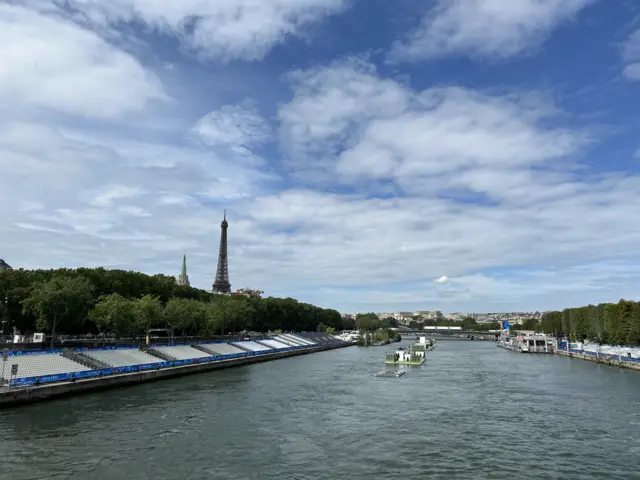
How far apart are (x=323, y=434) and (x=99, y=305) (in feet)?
152

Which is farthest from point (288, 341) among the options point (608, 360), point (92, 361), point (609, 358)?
point (92, 361)

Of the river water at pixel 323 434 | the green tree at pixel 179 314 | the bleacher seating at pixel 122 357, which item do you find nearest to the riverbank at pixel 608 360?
the river water at pixel 323 434

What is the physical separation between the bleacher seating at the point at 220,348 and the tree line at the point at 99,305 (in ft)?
20.3

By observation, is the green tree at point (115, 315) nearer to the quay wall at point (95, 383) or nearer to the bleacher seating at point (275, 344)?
the quay wall at point (95, 383)

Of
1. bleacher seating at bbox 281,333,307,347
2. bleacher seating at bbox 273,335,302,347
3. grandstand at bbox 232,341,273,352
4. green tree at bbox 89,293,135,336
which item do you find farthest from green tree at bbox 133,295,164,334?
bleacher seating at bbox 281,333,307,347

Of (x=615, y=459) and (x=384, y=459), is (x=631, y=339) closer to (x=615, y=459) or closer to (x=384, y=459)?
(x=615, y=459)

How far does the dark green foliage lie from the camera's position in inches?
3533

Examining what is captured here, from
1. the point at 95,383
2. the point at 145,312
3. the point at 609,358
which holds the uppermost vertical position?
the point at 145,312

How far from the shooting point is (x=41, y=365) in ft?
141

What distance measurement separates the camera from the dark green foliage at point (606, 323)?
294 feet

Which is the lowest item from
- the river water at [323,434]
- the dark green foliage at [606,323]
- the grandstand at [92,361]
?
the river water at [323,434]

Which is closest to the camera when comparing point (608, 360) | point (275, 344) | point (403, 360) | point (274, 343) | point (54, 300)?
point (54, 300)

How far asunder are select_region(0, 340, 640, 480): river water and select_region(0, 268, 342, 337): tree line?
1977cm

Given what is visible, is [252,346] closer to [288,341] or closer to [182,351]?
[288,341]
